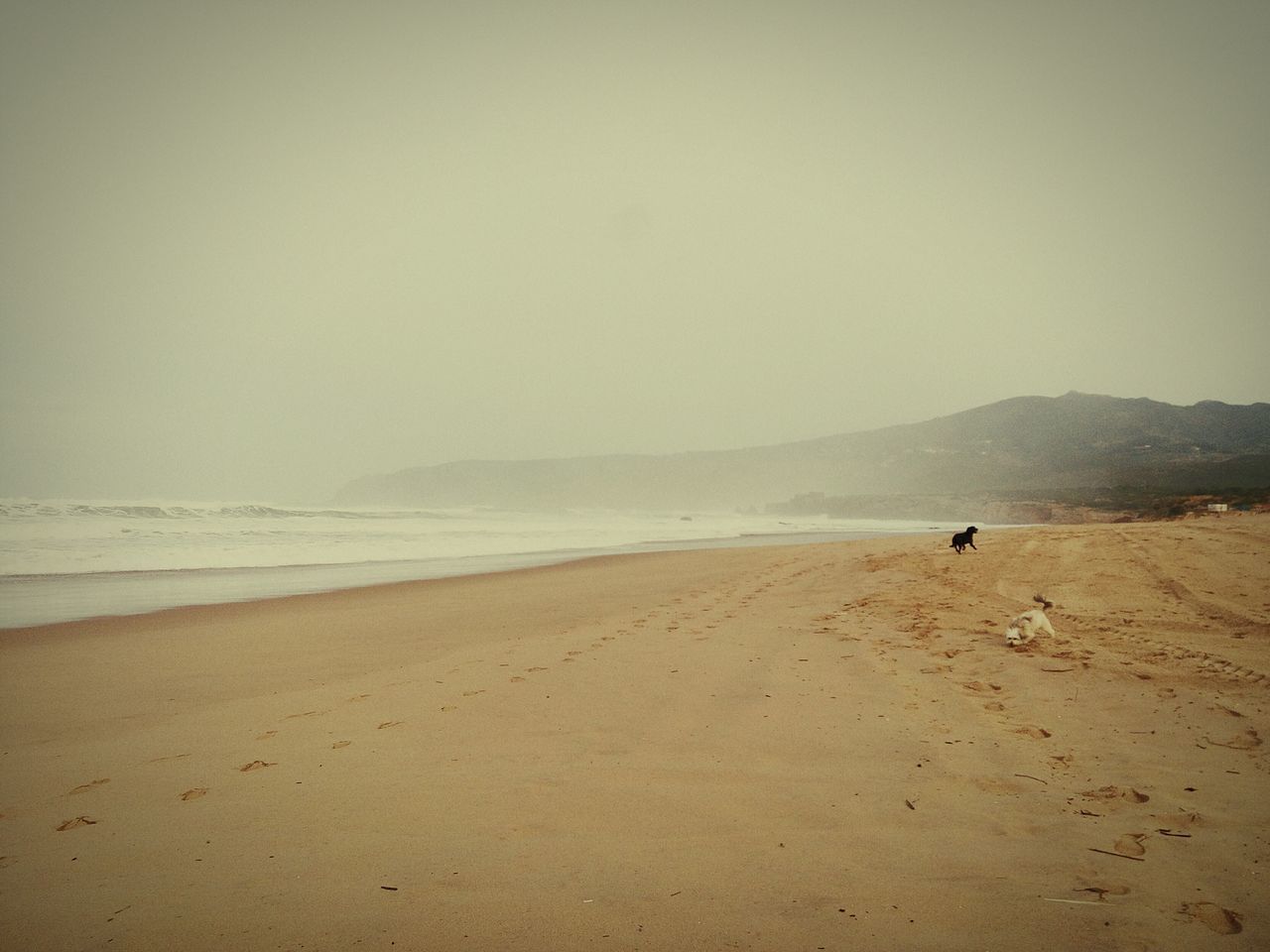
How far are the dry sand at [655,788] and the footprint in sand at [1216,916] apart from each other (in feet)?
0.05

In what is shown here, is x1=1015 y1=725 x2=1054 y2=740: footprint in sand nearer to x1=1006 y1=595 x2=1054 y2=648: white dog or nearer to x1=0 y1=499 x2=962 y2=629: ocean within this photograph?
x1=1006 y1=595 x2=1054 y2=648: white dog

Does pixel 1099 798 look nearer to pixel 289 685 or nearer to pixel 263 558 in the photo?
pixel 289 685

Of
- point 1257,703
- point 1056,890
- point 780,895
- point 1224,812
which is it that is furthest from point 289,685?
point 1257,703

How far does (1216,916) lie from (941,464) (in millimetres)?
79667

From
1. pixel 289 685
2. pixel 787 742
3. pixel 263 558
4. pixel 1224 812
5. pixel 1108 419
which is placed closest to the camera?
pixel 1224 812

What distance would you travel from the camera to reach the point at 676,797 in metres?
2.98

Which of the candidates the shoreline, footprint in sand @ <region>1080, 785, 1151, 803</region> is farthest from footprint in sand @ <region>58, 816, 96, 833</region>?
the shoreline

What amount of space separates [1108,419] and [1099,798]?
3376 inches

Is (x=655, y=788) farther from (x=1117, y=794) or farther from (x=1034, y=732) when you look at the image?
(x=1034, y=732)

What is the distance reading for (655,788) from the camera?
308cm

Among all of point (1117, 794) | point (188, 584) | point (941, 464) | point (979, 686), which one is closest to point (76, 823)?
point (1117, 794)

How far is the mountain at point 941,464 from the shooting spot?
169ft

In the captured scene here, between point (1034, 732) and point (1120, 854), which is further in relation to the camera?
point (1034, 732)

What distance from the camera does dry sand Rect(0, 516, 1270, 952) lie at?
6.82 feet
